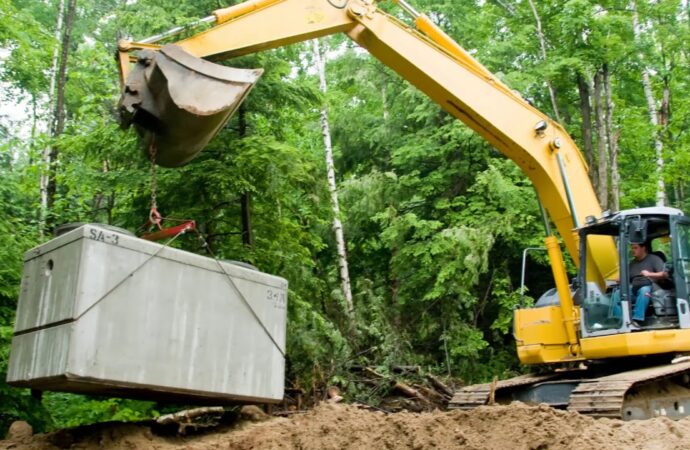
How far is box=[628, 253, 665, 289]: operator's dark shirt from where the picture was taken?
7.15 m

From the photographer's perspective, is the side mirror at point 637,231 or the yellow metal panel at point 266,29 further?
the side mirror at point 637,231

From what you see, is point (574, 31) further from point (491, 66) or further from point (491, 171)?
point (491, 171)

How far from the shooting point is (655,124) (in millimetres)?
16250

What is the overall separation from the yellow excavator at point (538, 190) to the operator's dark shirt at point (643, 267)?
3.5 inches

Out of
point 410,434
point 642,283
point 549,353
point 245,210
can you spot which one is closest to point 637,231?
point 642,283

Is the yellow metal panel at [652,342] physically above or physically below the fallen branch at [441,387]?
above

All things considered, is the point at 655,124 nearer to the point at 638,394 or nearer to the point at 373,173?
the point at 373,173

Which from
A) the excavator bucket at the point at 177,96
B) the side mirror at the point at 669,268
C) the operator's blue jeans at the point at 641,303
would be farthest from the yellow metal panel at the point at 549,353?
the excavator bucket at the point at 177,96

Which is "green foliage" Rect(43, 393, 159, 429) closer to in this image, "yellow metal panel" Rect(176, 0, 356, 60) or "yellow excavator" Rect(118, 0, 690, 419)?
"yellow excavator" Rect(118, 0, 690, 419)

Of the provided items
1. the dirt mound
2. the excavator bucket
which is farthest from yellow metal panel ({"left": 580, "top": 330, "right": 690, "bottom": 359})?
the excavator bucket

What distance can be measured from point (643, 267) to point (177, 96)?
5.06 metres

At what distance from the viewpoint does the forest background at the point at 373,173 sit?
9.26m

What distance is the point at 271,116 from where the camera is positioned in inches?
397

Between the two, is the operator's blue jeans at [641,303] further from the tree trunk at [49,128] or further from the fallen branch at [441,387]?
the tree trunk at [49,128]
